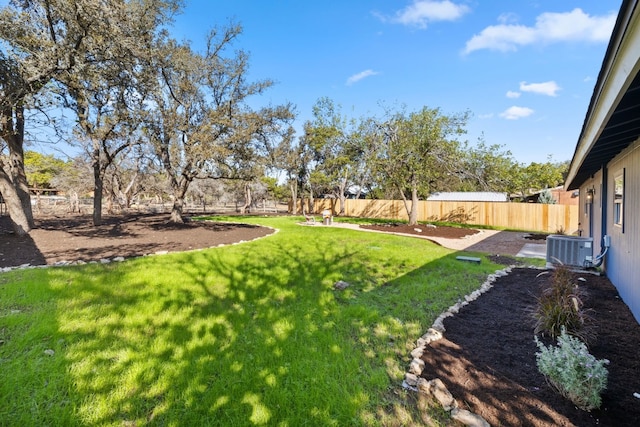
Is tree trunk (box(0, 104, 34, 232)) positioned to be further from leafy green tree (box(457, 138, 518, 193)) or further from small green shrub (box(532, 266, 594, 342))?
leafy green tree (box(457, 138, 518, 193))

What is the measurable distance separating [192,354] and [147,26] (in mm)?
9199

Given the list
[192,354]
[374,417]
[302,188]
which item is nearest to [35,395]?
[192,354]

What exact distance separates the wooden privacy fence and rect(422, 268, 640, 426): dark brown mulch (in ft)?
42.5

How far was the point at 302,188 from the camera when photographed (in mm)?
26938

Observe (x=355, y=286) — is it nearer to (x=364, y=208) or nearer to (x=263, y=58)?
(x=263, y=58)

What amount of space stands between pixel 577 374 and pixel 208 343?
2.95 m

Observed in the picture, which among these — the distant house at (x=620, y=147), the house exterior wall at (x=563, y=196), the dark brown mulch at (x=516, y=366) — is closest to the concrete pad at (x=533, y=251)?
the distant house at (x=620, y=147)

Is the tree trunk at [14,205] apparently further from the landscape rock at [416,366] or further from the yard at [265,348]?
the landscape rock at [416,366]

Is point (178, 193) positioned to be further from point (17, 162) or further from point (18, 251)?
point (18, 251)

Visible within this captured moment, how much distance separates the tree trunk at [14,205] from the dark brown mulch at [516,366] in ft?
35.3

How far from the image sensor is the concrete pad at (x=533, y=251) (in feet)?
25.7

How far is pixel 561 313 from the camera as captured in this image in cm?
290

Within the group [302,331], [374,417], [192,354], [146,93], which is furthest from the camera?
[146,93]

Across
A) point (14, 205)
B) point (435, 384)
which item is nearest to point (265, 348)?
point (435, 384)
